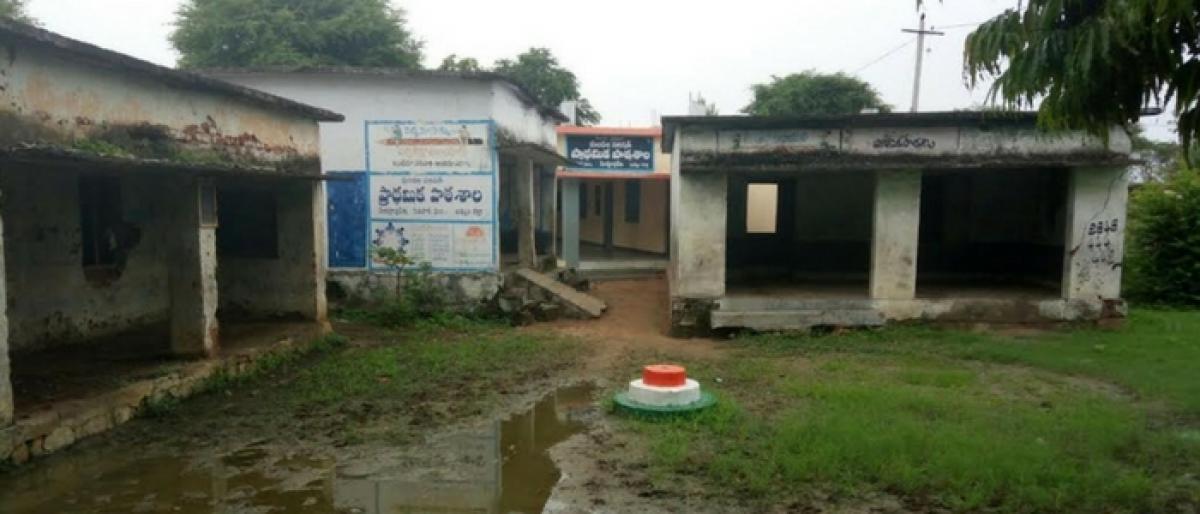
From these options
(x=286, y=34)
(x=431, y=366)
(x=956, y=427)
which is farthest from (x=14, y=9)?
(x=956, y=427)

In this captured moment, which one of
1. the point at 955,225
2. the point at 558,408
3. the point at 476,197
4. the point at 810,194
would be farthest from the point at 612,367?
the point at 955,225

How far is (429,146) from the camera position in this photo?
1277 centimetres

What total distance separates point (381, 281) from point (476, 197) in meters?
2.16

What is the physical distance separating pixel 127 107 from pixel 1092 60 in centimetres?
769

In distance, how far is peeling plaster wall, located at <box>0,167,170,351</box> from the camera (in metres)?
8.39

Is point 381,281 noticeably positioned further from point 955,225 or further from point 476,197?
point 955,225

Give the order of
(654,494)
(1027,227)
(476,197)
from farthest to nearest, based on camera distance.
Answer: (1027,227) → (476,197) → (654,494)

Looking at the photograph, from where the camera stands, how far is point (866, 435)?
6.00m

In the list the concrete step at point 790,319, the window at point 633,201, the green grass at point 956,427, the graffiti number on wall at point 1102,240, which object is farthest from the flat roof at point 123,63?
the window at point 633,201

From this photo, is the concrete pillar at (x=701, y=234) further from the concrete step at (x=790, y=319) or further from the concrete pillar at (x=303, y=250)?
the concrete pillar at (x=303, y=250)

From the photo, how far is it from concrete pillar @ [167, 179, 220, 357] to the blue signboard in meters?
11.8

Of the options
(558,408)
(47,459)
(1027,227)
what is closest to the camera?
(47,459)

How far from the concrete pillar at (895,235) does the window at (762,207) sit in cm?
535

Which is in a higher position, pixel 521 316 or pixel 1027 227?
pixel 1027 227
